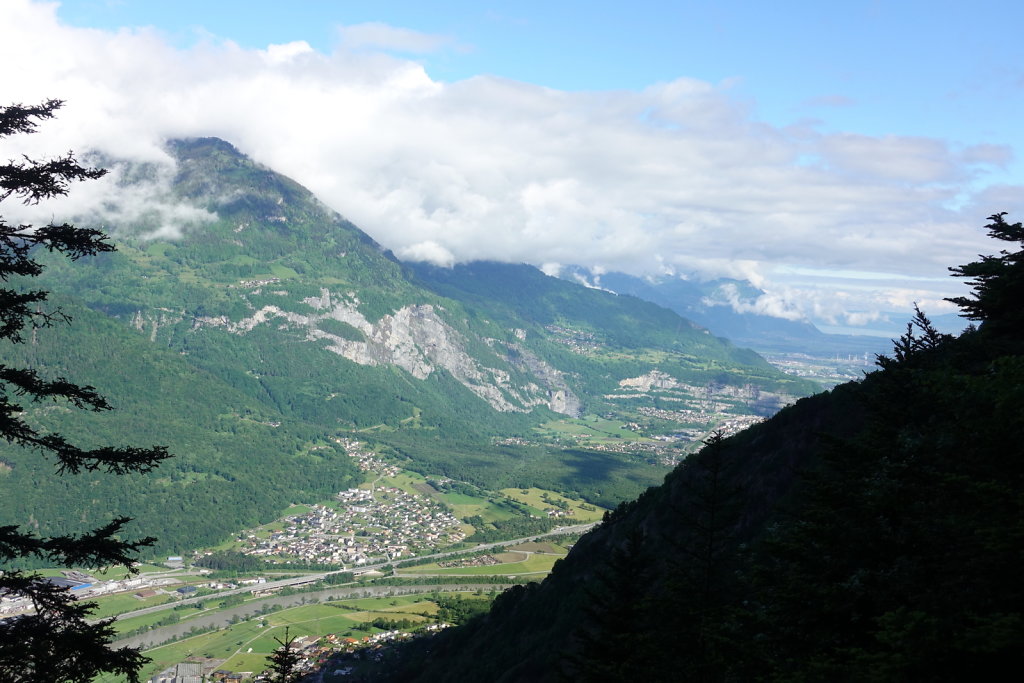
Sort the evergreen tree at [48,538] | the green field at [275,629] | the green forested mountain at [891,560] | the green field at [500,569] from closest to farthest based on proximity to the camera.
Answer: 1. the green forested mountain at [891,560]
2. the evergreen tree at [48,538]
3. the green field at [275,629]
4. the green field at [500,569]

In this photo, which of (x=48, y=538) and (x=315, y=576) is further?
(x=315, y=576)

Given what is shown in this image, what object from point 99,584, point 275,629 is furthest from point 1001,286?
point 99,584

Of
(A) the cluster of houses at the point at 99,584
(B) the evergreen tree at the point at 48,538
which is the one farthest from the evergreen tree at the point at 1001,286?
(A) the cluster of houses at the point at 99,584

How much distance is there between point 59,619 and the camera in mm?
16234

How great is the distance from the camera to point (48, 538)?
55.7ft

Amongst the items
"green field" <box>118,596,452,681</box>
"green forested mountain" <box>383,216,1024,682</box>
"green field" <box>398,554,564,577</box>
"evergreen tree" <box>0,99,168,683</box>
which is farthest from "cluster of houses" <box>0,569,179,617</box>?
"green forested mountain" <box>383,216,1024,682</box>

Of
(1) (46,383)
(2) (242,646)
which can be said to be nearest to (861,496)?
(1) (46,383)

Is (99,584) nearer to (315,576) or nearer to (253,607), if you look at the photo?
(253,607)

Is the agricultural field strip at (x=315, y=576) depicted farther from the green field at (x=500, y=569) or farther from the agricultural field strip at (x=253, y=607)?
the agricultural field strip at (x=253, y=607)

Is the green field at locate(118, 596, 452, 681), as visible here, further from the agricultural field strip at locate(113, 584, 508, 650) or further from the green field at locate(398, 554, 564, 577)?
the green field at locate(398, 554, 564, 577)

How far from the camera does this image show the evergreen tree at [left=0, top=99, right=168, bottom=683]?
15820 mm

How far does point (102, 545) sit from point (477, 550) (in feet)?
559

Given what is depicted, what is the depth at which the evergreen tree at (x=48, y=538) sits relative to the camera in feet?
51.9

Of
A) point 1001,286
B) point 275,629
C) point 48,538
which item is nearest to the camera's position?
point 48,538
